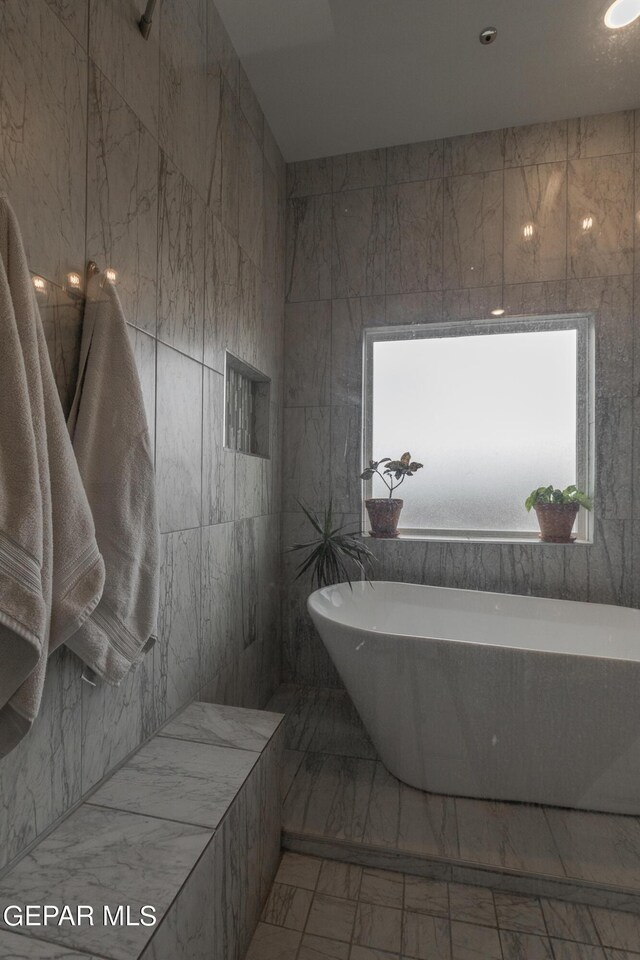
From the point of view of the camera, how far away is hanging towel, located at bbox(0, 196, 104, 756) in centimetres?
74

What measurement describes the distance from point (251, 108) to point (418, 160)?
637 mm

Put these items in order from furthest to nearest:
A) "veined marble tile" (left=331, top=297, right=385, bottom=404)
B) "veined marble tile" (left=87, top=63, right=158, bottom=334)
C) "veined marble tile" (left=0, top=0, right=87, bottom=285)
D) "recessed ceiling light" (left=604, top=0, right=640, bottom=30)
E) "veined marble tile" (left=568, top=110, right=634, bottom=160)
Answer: "veined marble tile" (left=568, top=110, right=634, bottom=160), "veined marble tile" (left=331, top=297, right=385, bottom=404), "recessed ceiling light" (left=604, top=0, right=640, bottom=30), "veined marble tile" (left=87, top=63, right=158, bottom=334), "veined marble tile" (left=0, top=0, right=87, bottom=285)

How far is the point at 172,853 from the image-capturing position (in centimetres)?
92

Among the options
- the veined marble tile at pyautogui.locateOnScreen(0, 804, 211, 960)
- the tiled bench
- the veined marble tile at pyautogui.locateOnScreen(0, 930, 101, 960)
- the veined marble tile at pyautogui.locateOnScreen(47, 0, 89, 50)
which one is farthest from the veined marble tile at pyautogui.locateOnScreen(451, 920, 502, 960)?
the veined marble tile at pyautogui.locateOnScreen(47, 0, 89, 50)

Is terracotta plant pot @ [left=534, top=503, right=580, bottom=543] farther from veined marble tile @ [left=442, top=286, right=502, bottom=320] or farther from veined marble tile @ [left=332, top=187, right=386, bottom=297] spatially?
veined marble tile @ [left=332, top=187, right=386, bottom=297]

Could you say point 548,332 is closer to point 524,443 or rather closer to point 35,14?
point 524,443

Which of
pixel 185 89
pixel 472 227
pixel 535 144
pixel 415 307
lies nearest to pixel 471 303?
pixel 415 307

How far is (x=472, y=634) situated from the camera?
1928 millimetres

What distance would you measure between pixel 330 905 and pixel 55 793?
0.82m

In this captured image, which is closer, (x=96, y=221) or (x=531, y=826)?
(x=96, y=221)

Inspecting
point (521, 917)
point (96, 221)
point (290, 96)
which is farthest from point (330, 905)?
point (290, 96)

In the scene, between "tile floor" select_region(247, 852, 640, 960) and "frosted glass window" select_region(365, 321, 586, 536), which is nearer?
"tile floor" select_region(247, 852, 640, 960)

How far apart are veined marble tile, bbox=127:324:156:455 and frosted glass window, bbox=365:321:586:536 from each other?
713 millimetres

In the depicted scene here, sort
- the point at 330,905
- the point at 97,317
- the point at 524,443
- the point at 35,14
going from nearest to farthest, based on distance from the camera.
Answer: the point at 35,14
the point at 97,317
the point at 330,905
the point at 524,443
